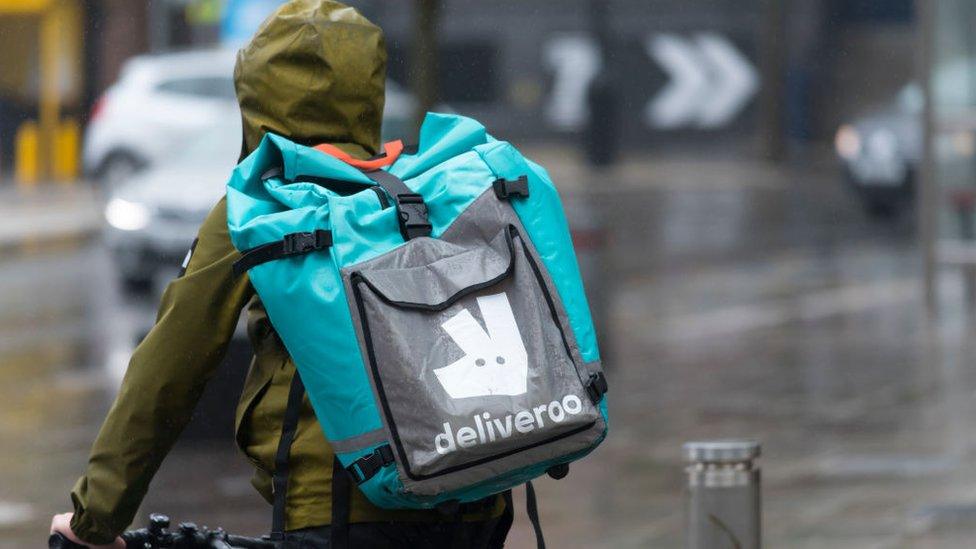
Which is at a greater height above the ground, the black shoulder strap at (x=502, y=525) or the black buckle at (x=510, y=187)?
the black buckle at (x=510, y=187)

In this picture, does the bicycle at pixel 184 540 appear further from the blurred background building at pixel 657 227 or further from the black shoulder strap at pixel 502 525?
the blurred background building at pixel 657 227

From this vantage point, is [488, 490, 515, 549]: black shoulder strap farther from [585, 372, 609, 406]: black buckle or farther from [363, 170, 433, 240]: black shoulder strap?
[363, 170, 433, 240]: black shoulder strap

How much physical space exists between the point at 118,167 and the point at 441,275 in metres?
21.0

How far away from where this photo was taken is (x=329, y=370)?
8.39 ft

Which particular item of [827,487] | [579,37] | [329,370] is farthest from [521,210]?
[579,37]

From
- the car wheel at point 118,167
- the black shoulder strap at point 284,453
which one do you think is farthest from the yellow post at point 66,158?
the black shoulder strap at point 284,453

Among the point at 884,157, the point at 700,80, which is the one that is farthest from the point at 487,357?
the point at 700,80

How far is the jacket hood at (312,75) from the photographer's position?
2744mm

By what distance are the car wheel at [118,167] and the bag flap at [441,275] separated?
2056 cm

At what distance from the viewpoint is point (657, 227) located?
814 inches

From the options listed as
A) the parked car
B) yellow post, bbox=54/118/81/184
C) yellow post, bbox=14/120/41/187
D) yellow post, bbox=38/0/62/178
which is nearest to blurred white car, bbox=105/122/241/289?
the parked car

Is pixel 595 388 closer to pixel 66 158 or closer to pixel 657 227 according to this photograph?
pixel 657 227

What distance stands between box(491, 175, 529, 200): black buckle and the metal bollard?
5.42 feet

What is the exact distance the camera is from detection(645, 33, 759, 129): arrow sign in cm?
3647
